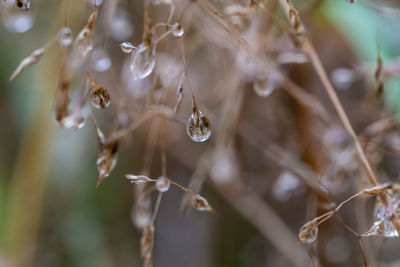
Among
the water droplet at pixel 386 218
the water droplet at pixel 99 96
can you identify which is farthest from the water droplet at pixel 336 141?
the water droplet at pixel 99 96

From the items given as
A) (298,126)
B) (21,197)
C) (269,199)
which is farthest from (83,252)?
(298,126)

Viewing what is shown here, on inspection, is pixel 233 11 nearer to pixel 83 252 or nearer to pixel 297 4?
pixel 297 4

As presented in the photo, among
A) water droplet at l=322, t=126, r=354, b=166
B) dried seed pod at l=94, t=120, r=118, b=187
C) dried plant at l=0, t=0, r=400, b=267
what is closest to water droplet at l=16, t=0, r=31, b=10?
dried plant at l=0, t=0, r=400, b=267

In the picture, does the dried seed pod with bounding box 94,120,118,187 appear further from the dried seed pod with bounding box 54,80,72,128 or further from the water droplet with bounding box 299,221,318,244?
the water droplet with bounding box 299,221,318,244

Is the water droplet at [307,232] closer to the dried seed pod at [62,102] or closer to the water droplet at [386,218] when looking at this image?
the water droplet at [386,218]

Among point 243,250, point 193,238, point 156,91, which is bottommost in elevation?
point 193,238

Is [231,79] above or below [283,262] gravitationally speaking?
A: above
